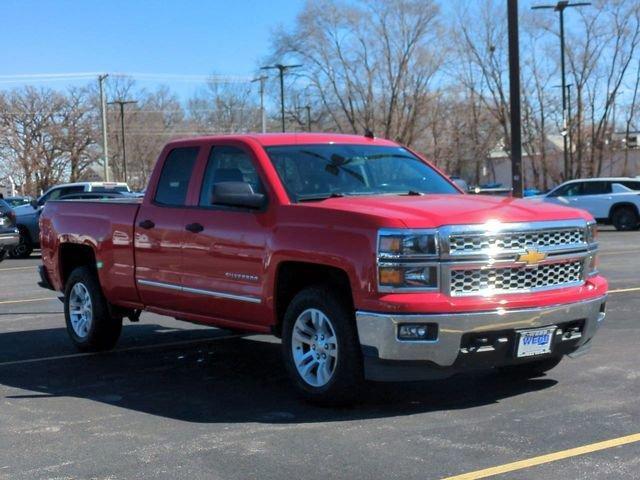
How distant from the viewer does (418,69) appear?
5184 centimetres

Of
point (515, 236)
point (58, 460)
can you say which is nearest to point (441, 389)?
point (515, 236)

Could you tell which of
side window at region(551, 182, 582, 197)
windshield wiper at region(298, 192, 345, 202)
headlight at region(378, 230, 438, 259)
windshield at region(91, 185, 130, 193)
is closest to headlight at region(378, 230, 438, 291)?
headlight at region(378, 230, 438, 259)

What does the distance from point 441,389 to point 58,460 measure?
2.95 m

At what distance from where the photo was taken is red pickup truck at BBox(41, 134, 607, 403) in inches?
226

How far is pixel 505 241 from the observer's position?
590 centimetres

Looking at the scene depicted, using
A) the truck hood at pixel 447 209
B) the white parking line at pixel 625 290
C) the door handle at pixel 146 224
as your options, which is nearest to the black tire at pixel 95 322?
the door handle at pixel 146 224

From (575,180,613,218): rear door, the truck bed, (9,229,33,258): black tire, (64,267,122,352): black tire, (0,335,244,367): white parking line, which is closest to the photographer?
the truck bed

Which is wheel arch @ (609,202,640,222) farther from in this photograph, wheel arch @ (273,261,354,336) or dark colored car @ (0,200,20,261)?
wheel arch @ (273,261,354,336)

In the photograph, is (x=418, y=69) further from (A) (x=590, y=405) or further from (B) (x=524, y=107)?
(A) (x=590, y=405)

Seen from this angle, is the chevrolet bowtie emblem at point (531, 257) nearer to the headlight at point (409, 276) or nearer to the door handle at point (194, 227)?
the headlight at point (409, 276)

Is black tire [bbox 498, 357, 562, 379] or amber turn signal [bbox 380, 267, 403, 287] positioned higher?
amber turn signal [bbox 380, 267, 403, 287]

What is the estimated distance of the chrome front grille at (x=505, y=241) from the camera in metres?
5.77

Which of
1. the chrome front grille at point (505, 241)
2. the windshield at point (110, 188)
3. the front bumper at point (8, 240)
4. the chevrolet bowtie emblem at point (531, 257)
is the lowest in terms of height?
the front bumper at point (8, 240)

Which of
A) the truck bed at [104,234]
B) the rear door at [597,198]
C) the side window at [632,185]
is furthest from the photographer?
the side window at [632,185]
